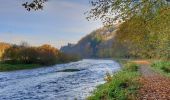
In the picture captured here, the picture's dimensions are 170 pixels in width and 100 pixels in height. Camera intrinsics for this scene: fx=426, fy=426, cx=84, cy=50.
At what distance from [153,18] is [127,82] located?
9.99 metres

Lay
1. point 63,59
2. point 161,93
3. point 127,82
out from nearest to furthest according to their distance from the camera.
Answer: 1. point 161,93
2. point 127,82
3. point 63,59

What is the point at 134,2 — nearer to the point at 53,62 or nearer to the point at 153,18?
the point at 153,18

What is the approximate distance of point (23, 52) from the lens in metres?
150

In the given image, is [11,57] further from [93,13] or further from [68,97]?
[93,13]

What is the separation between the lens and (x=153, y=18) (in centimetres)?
2228

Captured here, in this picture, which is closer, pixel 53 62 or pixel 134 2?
pixel 134 2

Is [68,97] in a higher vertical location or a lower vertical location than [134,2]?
lower

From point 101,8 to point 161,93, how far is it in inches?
308

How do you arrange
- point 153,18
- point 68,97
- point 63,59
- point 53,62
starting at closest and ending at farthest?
point 153,18
point 68,97
point 53,62
point 63,59

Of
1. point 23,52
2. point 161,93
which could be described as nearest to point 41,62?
point 23,52

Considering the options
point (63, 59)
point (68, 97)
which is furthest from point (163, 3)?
point (63, 59)

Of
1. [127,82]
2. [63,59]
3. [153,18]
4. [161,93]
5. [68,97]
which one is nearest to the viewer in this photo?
[153,18]

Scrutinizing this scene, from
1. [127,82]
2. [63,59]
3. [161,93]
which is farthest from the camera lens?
[63,59]

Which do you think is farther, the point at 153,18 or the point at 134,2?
the point at 153,18
